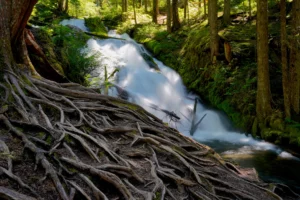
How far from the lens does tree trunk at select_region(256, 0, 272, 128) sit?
10664 mm

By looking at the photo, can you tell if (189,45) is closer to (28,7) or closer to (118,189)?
(28,7)

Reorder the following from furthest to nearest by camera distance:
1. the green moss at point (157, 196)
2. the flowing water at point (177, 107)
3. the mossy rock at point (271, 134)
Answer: the mossy rock at point (271, 134) < the flowing water at point (177, 107) < the green moss at point (157, 196)

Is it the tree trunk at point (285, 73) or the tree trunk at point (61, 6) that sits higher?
the tree trunk at point (61, 6)

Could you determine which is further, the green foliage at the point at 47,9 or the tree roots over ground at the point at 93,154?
the green foliage at the point at 47,9

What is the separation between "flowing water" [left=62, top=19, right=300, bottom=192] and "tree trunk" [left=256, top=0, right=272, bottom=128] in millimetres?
1144

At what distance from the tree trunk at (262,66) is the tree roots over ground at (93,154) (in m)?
4.69

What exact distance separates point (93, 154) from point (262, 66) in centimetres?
823

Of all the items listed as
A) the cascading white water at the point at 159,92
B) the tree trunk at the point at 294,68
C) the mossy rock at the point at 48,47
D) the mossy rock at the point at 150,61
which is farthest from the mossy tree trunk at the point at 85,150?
the mossy rock at the point at 150,61

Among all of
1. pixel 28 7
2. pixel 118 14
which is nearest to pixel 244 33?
pixel 28 7

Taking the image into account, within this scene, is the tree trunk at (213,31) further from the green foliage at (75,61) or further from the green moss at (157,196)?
the green moss at (157,196)


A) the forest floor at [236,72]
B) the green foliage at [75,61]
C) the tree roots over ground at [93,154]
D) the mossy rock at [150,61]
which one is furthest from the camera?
the mossy rock at [150,61]

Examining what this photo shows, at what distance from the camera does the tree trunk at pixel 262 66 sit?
10.7 metres

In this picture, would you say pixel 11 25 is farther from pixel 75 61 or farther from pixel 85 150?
pixel 75 61

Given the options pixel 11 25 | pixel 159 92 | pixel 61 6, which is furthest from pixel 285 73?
pixel 61 6
